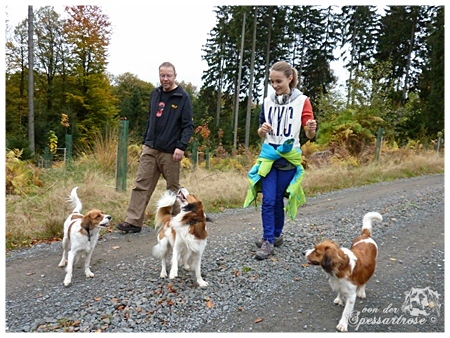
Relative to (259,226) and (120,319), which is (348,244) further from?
(120,319)

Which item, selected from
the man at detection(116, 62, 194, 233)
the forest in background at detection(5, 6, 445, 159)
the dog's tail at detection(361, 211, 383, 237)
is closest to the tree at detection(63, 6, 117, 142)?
the forest in background at detection(5, 6, 445, 159)

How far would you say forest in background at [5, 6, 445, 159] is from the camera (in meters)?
22.5

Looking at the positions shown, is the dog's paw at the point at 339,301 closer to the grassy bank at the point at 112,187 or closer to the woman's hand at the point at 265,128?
the woman's hand at the point at 265,128

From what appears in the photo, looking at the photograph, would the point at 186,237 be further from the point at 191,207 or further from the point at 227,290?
the point at 227,290

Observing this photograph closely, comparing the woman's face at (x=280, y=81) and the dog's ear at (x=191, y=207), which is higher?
the woman's face at (x=280, y=81)

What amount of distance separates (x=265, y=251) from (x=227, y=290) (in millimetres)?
992

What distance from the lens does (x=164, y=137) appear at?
5.32 meters

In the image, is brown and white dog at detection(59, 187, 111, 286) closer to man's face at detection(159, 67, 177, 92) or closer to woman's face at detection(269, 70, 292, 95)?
man's face at detection(159, 67, 177, 92)

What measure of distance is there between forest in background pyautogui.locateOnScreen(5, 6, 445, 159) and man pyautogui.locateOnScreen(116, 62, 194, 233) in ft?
54.6

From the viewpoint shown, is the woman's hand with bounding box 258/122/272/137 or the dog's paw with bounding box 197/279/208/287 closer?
the dog's paw with bounding box 197/279/208/287

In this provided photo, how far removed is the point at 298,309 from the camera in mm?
3402

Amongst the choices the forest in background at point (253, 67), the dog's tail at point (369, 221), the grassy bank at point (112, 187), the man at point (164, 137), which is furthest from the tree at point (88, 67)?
the dog's tail at point (369, 221)

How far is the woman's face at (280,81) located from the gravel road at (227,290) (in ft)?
7.02

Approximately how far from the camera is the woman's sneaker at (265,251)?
14.8 ft
